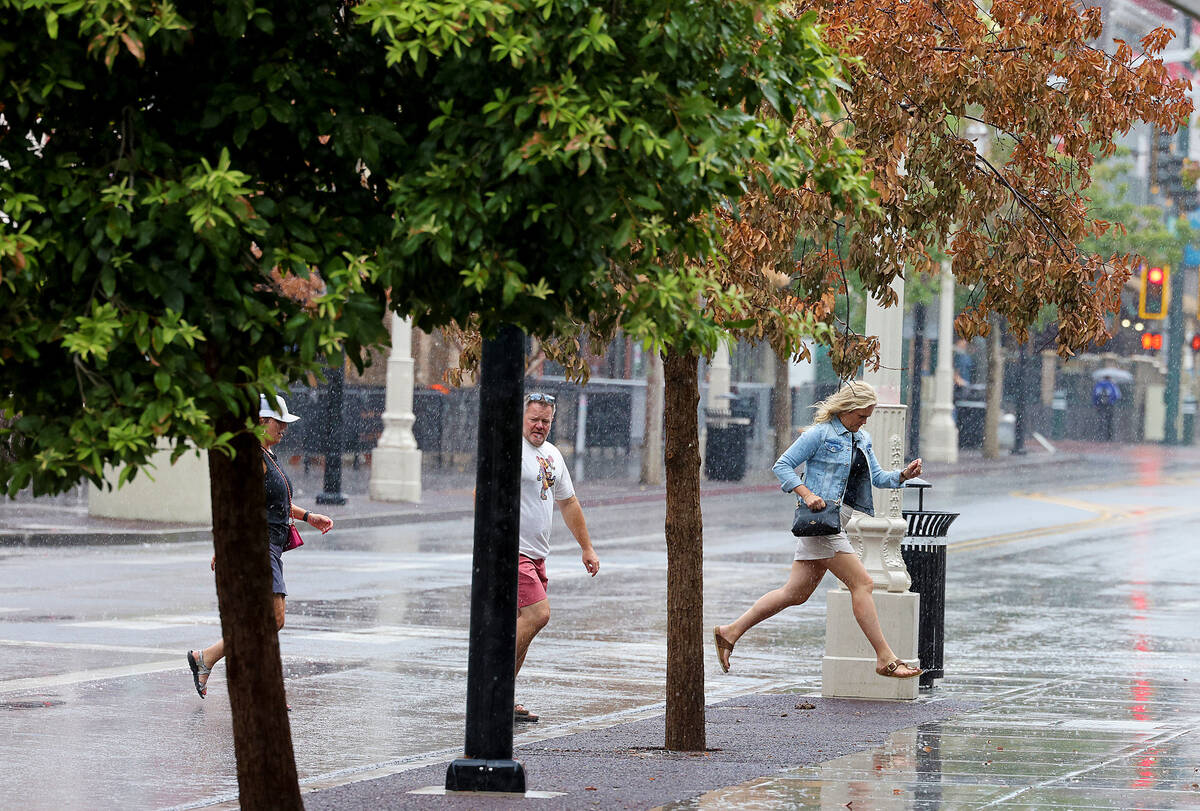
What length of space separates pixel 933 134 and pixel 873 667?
11.1ft

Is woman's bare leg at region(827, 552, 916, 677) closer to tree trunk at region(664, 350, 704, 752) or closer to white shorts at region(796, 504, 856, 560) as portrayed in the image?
white shorts at region(796, 504, 856, 560)

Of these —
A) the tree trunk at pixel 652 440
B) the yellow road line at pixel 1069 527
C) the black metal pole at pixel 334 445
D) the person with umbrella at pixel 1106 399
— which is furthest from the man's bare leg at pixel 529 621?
the person with umbrella at pixel 1106 399

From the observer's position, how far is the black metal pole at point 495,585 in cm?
730

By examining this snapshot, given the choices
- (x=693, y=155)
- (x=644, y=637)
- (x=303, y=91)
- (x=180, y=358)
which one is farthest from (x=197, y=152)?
(x=644, y=637)

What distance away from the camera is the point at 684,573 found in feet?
29.9

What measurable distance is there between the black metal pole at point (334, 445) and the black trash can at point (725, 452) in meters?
9.21

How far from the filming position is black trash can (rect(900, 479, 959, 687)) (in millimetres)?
11789

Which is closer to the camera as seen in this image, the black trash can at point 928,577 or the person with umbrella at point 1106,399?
the black trash can at point 928,577

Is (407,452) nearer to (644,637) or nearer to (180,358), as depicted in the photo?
(644,637)

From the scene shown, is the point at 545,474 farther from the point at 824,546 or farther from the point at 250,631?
the point at 250,631

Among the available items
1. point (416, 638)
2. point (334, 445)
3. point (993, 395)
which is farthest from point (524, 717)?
point (993, 395)

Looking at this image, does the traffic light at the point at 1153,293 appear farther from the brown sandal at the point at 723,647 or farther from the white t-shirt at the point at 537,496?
the white t-shirt at the point at 537,496

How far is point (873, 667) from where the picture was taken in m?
11.1

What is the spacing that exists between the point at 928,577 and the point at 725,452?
23.2 metres
